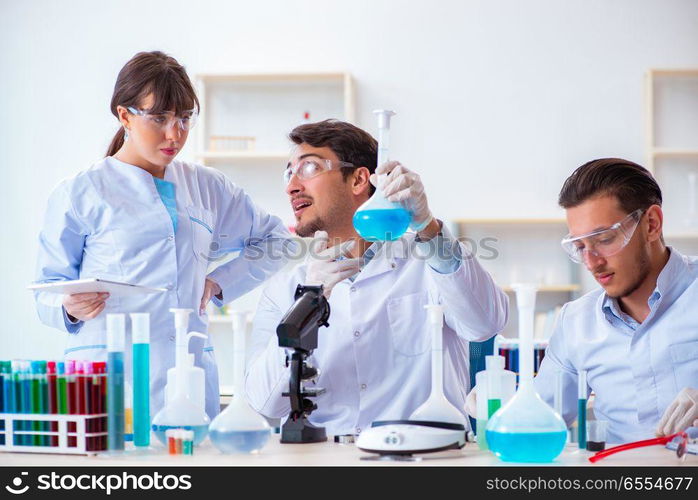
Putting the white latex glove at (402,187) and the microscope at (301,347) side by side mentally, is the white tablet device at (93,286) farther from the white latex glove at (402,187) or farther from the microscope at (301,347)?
the white latex glove at (402,187)

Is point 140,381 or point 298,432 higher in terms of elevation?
point 140,381

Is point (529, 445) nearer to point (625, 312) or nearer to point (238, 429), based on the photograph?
point (238, 429)

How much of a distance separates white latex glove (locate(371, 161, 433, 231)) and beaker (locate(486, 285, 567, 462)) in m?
0.35

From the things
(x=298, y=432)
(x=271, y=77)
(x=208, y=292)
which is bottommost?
(x=298, y=432)

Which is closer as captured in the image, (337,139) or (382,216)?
(382,216)

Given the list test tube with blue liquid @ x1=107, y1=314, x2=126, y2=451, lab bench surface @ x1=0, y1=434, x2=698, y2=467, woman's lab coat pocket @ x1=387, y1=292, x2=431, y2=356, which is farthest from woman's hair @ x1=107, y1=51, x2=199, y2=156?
lab bench surface @ x1=0, y1=434, x2=698, y2=467

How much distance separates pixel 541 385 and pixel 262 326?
2.36ft

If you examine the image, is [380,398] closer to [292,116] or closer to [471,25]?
[292,116]

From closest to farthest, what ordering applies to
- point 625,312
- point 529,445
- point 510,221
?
point 529,445 → point 625,312 → point 510,221

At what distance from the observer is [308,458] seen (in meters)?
1.50

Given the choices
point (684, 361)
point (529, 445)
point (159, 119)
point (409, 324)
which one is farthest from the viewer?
point (159, 119)

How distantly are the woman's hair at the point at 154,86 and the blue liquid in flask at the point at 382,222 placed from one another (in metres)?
0.89

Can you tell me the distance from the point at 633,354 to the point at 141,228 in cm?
133

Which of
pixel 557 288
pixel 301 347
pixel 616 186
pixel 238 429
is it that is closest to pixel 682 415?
pixel 616 186
